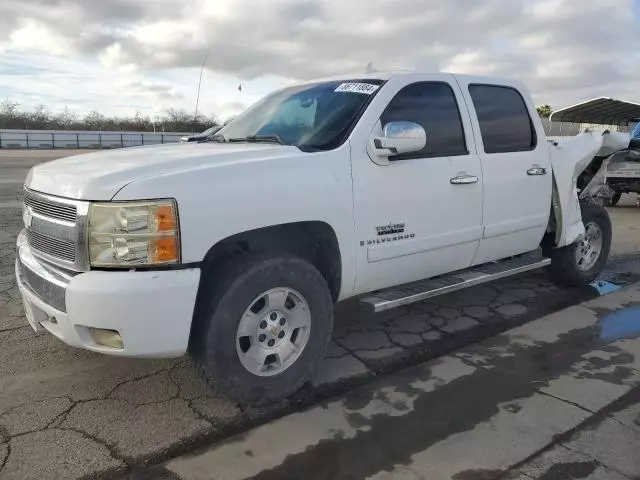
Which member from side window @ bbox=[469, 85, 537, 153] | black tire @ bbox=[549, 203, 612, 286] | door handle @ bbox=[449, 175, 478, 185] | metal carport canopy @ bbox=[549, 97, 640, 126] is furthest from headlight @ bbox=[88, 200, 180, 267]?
metal carport canopy @ bbox=[549, 97, 640, 126]

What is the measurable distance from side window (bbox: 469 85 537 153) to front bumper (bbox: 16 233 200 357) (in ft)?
8.97

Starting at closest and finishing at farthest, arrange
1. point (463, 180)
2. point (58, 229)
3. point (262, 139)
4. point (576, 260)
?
point (58, 229) < point (262, 139) < point (463, 180) < point (576, 260)

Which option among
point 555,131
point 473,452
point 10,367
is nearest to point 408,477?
point 473,452

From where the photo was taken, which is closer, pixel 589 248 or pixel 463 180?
pixel 463 180

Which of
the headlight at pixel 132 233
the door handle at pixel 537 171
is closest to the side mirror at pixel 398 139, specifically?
the headlight at pixel 132 233

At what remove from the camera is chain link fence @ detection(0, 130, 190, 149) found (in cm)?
4097

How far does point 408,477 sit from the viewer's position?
8.57 ft

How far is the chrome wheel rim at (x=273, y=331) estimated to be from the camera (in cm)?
311

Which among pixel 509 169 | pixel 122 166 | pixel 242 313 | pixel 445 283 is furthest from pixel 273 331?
pixel 509 169

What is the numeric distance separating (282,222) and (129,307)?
0.94 m

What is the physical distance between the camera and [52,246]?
2957 mm

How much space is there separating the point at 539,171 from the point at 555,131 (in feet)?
80.6

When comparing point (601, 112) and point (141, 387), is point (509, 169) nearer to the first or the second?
point (141, 387)

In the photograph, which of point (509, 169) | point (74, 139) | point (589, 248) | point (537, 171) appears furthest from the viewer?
point (74, 139)
